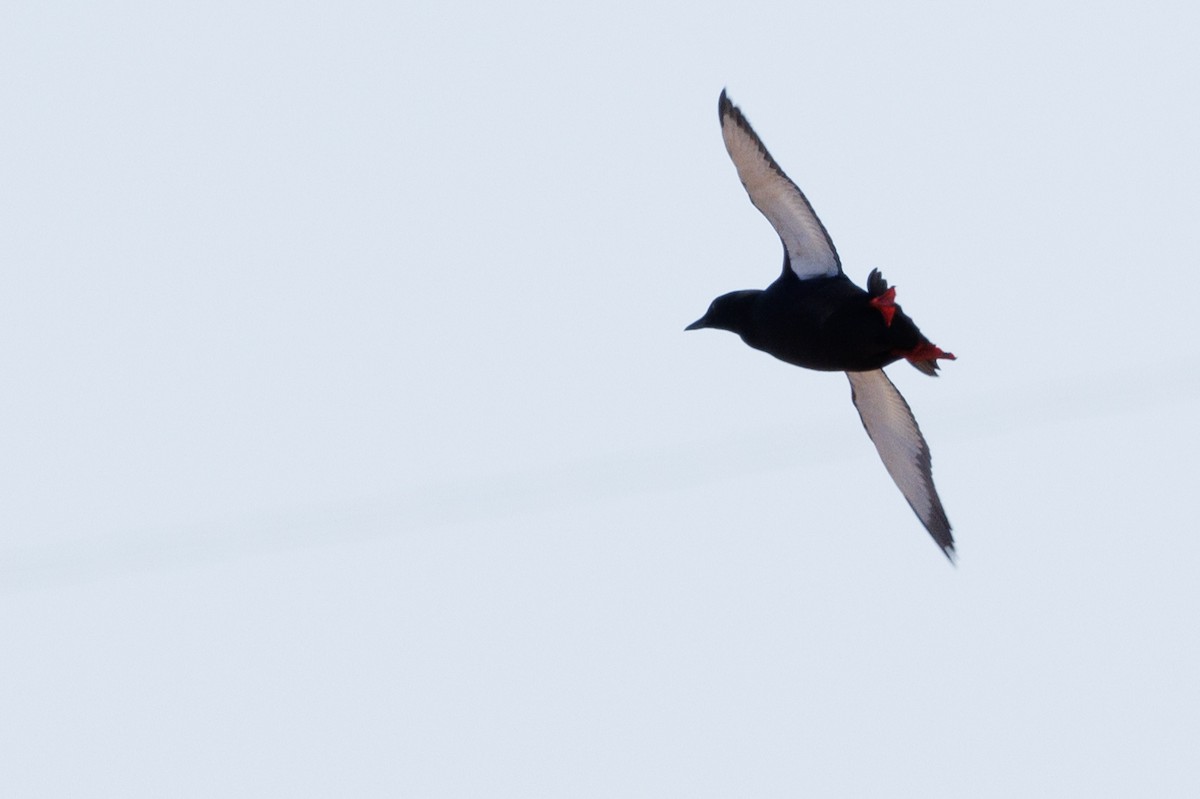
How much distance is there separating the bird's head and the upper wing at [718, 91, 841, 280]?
1.37 feet

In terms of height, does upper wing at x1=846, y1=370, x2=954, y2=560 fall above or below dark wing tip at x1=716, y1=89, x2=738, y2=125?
below

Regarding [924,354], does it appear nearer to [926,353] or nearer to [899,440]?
[926,353]

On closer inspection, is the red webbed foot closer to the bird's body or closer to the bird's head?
the bird's body

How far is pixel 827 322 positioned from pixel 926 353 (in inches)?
27.5

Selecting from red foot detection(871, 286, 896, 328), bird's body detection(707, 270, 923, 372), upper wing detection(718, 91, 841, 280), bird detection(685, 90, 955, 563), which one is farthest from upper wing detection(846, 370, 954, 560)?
Result: red foot detection(871, 286, 896, 328)

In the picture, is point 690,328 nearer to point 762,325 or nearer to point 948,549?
point 762,325

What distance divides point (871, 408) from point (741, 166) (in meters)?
2.62

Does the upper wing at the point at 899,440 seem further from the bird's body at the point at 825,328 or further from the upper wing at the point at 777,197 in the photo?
the bird's body at the point at 825,328

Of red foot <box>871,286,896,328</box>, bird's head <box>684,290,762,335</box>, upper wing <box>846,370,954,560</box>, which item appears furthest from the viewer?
upper wing <box>846,370,954,560</box>

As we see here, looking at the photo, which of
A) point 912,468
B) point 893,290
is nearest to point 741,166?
point 893,290

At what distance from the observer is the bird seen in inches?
613

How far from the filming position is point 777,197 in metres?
16.9

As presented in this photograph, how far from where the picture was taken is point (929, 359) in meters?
16.0

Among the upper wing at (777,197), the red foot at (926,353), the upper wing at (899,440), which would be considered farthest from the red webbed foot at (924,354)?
the upper wing at (899,440)
